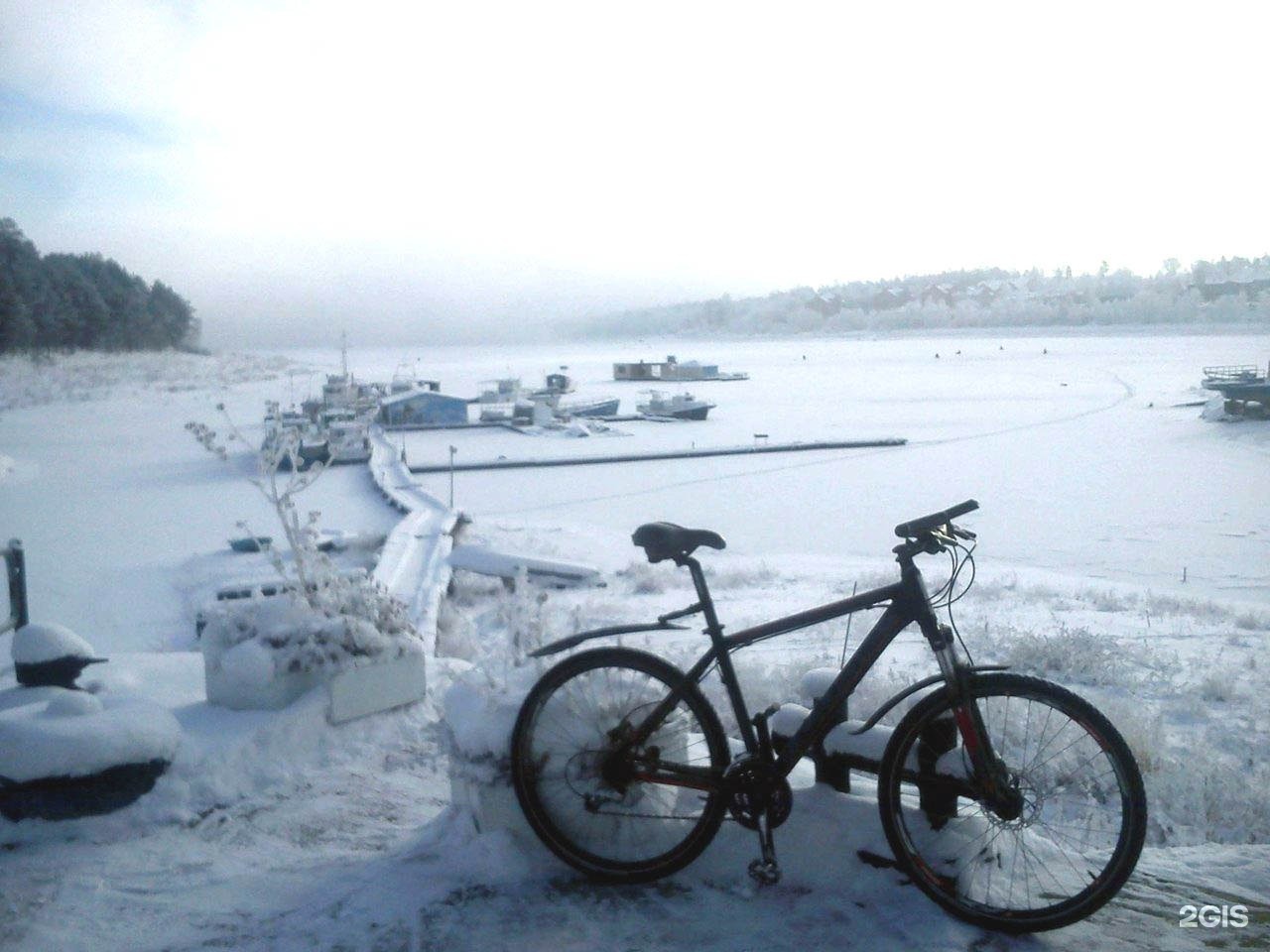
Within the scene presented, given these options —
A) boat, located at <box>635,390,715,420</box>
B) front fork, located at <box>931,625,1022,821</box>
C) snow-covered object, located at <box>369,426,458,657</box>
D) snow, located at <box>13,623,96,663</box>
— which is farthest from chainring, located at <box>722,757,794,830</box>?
boat, located at <box>635,390,715,420</box>

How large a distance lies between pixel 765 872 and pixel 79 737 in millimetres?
1944

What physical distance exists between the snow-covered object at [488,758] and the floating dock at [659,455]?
75.3ft

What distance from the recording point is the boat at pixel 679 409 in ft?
132

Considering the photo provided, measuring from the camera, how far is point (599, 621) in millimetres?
8633

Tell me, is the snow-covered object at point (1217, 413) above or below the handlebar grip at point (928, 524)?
below

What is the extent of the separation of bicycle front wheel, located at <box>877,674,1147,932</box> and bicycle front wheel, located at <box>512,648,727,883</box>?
433 mm

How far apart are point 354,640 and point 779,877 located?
1.92 meters

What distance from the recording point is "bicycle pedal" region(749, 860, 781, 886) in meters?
2.32

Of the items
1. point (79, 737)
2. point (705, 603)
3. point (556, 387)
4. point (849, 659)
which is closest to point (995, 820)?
point (849, 659)

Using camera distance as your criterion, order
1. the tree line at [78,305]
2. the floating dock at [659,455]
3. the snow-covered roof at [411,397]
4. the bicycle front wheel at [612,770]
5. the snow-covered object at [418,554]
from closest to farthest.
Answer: the bicycle front wheel at [612,770], the tree line at [78,305], the snow-covered object at [418,554], the floating dock at [659,455], the snow-covered roof at [411,397]

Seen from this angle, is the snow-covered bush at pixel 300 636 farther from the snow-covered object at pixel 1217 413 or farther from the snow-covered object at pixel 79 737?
the snow-covered object at pixel 1217 413

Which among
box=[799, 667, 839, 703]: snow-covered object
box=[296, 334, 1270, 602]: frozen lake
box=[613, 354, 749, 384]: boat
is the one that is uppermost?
box=[613, 354, 749, 384]: boat

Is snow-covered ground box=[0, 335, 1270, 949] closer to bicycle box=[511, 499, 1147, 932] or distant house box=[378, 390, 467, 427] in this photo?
bicycle box=[511, 499, 1147, 932]

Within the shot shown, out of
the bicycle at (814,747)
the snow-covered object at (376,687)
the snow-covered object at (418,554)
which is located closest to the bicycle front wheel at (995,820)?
the bicycle at (814,747)
